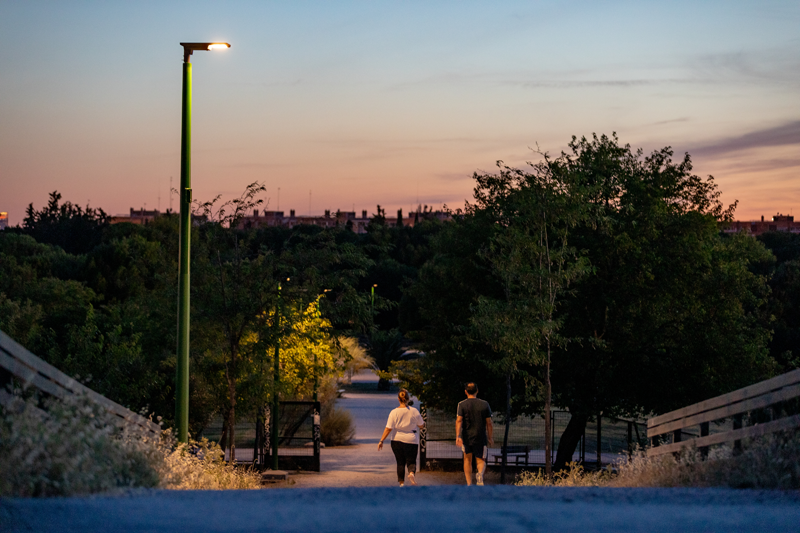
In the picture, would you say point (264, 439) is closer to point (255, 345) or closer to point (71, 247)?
point (255, 345)

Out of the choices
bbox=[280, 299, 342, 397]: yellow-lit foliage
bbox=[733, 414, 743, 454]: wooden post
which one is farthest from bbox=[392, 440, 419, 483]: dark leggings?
bbox=[280, 299, 342, 397]: yellow-lit foliage

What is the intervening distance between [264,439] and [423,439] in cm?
452

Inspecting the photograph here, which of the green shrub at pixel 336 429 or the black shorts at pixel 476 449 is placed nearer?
the black shorts at pixel 476 449

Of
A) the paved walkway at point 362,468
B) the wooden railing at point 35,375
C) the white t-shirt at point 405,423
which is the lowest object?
the paved walkway at point 362,468

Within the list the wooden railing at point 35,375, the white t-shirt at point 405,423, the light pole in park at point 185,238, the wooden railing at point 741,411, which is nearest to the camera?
the wooden railing at point 35,375

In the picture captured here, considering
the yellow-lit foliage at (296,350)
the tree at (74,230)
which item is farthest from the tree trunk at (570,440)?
the tree at (74,230)

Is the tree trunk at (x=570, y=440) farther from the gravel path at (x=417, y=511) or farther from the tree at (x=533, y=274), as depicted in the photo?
the gravel path at (x=417, y=511)

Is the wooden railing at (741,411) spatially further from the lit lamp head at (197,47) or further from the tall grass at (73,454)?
the lit lamp head at (197,47)

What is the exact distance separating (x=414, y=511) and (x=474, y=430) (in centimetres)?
595

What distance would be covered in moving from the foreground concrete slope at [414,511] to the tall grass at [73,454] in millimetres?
283

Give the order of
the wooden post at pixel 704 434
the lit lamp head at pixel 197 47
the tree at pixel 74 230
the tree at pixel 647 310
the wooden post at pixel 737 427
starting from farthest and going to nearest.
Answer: the tree at pixel 74 230 → the tree at pixel 647 310 → the lit lamp head at pixel 197 47 → the wooden post at pixel 704 434 → the wooden post at pixel 737 427

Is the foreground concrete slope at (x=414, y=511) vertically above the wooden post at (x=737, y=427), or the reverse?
the wooden post at (x=737, y=427)

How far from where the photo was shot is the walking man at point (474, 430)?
11758 millimetres

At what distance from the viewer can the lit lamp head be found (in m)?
13.0
